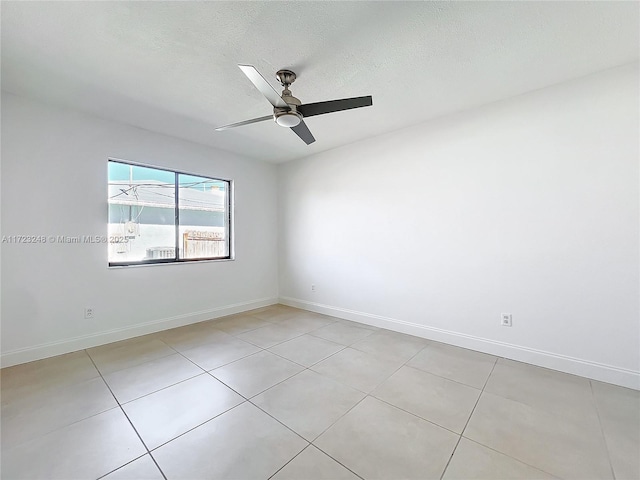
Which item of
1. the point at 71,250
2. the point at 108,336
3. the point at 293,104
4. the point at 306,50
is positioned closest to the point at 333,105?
the point at 293,104

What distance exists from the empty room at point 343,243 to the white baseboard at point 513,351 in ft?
0.06

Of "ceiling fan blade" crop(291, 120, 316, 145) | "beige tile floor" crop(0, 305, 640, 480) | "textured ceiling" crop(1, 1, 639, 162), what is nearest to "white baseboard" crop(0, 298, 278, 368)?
"beige tile floor" crop(0, 305, 640, 480)

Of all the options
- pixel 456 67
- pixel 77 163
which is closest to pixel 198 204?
pixel 77 163

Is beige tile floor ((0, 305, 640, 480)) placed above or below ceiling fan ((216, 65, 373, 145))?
below

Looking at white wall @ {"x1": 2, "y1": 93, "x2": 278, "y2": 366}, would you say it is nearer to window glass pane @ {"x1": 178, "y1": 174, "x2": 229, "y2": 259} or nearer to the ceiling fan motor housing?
window glass pane @ {"x1": 178, "y1": 174, "x2": 229, "y2": 259}

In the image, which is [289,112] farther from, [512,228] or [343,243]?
[512,228]

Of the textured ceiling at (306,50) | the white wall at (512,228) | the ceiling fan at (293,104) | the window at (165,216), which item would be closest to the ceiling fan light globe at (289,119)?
the ceiling fan at (293,104)

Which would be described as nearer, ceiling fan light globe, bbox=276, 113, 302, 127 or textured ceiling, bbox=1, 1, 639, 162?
textured ceiling, bbox=1, 1, 639, 162

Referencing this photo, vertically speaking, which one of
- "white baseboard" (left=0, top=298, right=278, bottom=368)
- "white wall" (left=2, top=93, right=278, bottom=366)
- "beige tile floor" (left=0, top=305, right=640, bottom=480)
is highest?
"white wall" (left=2, top=93, right=278, bottom=366)

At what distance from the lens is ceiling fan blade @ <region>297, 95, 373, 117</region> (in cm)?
208

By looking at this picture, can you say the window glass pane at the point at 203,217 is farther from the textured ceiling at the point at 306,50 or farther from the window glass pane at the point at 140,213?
the textured ceiling at the point at 306,50

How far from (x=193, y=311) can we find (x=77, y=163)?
2378 millimetres

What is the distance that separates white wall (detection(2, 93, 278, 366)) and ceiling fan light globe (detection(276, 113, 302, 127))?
2350mm

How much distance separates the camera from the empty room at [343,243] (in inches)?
65.8
